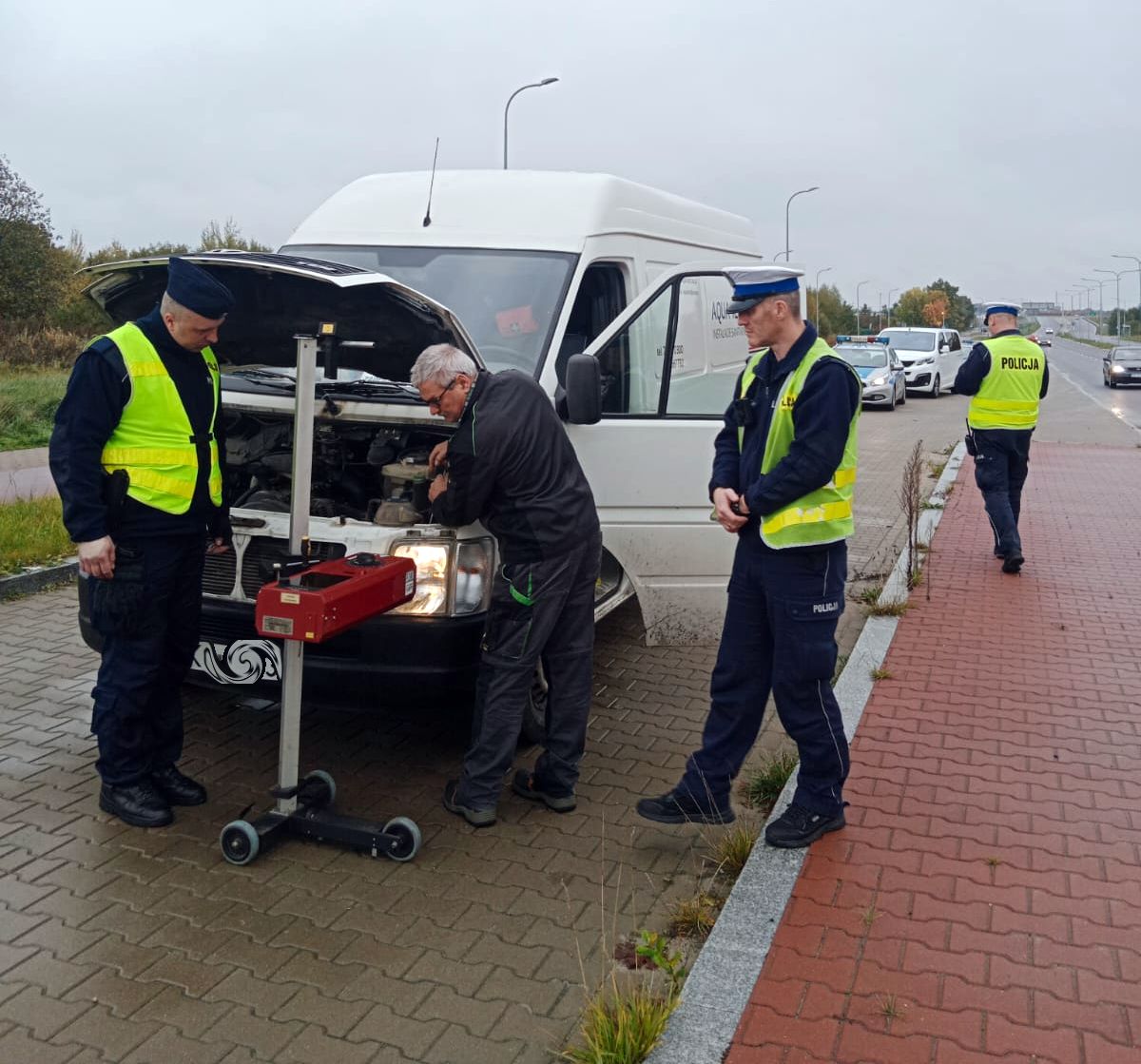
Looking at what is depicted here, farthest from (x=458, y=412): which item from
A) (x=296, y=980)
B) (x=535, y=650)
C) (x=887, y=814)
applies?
(x=887, y=814)

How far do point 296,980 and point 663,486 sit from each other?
2.92 metres

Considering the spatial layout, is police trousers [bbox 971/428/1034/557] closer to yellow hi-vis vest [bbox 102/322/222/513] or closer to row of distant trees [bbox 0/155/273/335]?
yellow hi-vis vest [bbox 102/322/222/513]

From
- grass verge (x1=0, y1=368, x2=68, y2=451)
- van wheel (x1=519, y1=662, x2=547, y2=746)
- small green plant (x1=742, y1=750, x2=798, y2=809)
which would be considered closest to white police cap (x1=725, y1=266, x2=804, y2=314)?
van wheel (x1=519, y1=662, x2=547, y2=746)

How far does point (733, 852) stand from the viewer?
412 centimetres

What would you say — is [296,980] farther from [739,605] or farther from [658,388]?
[658,388]

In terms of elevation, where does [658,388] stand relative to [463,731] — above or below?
above

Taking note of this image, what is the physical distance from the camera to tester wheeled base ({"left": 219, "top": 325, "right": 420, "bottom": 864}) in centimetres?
384

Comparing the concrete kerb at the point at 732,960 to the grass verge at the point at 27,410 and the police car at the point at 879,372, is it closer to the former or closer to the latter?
the grass verge at the point at 27,410

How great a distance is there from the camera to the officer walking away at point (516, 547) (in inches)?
167

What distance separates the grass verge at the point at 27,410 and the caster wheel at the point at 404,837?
11.3 metres

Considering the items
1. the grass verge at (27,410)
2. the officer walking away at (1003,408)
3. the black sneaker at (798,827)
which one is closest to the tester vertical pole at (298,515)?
the black sneaker at (798,827)

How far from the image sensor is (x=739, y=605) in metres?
4.26

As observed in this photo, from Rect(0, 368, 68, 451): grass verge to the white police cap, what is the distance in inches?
463

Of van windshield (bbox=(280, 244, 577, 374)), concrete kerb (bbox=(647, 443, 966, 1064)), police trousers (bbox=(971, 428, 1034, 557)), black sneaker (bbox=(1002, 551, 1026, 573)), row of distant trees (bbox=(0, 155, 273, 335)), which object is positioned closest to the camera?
concrete kerb (bbox=(647, 443, 966, 1064))
